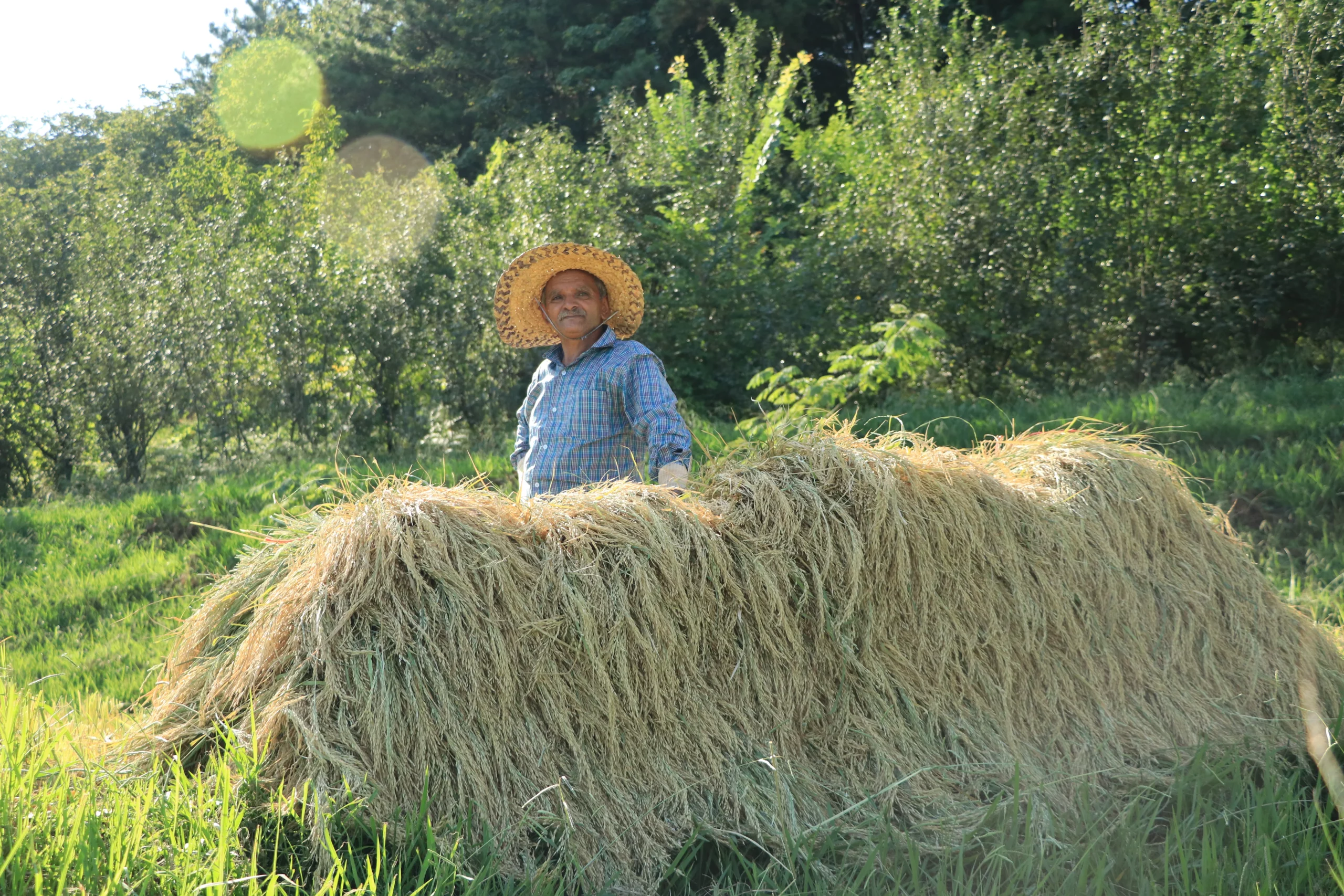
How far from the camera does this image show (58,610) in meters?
5.64

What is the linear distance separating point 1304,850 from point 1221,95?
28.5 ft

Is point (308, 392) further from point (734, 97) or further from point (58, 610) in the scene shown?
point (734, 97)

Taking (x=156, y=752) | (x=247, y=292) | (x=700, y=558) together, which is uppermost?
(x=247, y=292)

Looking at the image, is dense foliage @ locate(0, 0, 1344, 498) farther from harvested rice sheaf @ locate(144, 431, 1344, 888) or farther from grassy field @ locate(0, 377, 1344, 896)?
harvested rice sheaf @ locate(144, 431, 1344, 888)

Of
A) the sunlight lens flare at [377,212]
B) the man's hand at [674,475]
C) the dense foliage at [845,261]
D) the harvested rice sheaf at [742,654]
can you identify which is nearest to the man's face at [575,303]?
the man's hand at [674,475]

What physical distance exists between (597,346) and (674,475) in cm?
79

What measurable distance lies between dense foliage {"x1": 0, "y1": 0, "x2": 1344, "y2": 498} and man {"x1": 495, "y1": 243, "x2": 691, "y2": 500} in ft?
16.4

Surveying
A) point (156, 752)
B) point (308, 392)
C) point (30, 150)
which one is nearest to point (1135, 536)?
point (156, 752)

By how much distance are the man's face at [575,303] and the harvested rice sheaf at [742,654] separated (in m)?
1.25

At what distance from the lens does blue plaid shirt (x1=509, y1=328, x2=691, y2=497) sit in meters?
3.58

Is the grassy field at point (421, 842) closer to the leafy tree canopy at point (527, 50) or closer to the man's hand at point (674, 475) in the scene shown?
the man's hand at point (674, 475)

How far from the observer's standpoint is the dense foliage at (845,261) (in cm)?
896

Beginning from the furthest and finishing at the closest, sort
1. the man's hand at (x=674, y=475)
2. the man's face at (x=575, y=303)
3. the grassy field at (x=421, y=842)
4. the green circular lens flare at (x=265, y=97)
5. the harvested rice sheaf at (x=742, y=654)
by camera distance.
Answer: the green circular lens flare at (x=265, y=97), the man's face at (x=575, y=303), the man's hand at (x=674, y=475), the harvested rice sheaf at (x=742, y=654), the grassy field at (x=421, y=842)

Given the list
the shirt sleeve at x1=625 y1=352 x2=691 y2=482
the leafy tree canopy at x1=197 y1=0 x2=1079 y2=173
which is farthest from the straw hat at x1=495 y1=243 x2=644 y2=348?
the leafy tree canopy at x1=197 y1=0 x2=1079 y2=173
